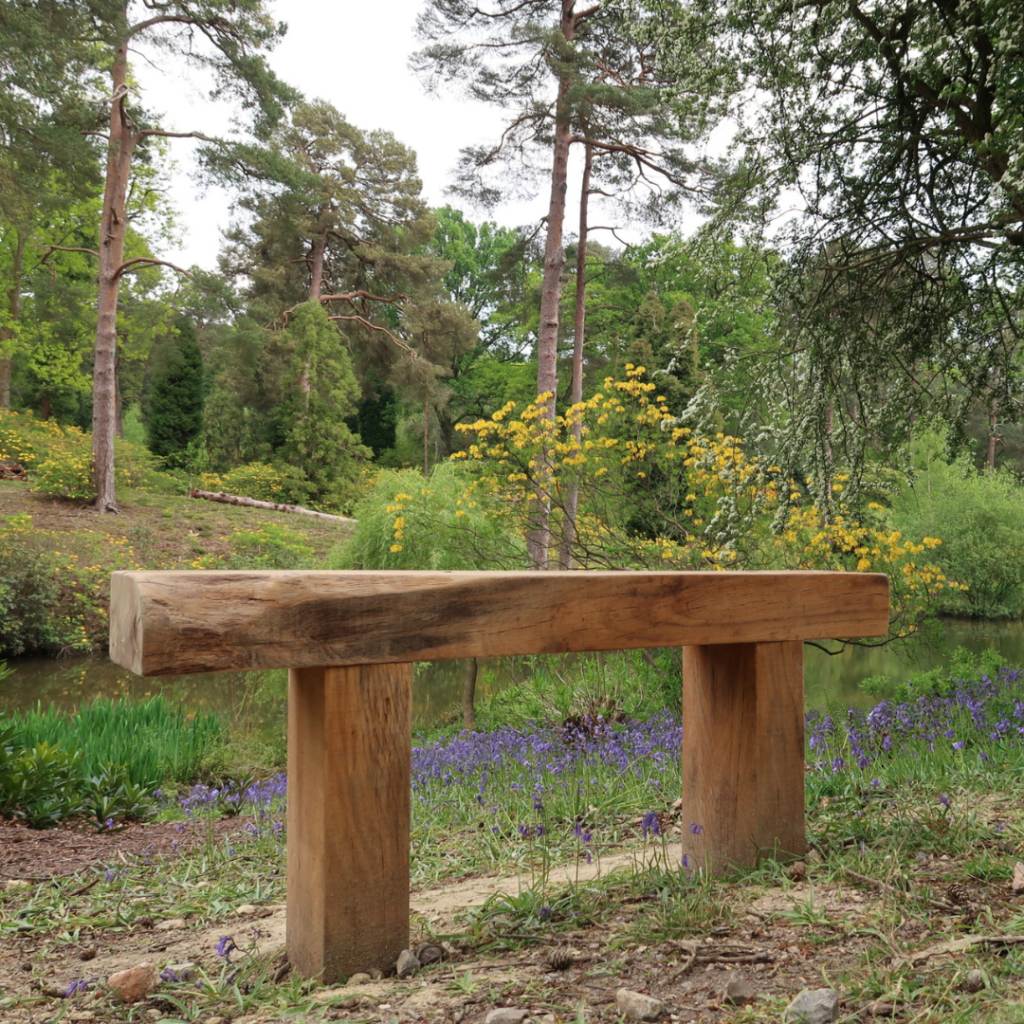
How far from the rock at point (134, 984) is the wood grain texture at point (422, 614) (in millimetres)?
706

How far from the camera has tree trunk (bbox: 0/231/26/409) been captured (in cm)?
2084

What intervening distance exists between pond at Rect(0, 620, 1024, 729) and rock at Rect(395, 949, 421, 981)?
5.20 m

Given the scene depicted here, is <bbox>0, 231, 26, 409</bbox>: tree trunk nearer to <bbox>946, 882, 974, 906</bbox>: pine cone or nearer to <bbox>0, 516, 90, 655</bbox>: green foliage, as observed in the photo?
<bbox>0, 516, 90, 655</bbox>: green foliage

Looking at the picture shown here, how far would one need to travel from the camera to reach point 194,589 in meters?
1.37

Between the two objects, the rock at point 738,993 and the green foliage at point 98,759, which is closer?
the rock at point 738,993

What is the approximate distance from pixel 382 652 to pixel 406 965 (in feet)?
2.13

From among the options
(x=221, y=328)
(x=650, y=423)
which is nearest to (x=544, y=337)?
(x=650, y=423)

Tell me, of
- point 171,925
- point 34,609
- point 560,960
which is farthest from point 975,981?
point 34,609

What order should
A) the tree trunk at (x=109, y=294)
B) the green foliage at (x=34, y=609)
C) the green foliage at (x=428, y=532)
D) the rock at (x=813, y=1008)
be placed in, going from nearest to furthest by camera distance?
1. the rock at (x=813, y=1008)
2. the green foliage at (x=428, y=532)
3. the green foliage at (x=34, y=609)
4. the tree trunk at (x=109, y=294)

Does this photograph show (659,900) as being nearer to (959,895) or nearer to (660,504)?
(959,895)

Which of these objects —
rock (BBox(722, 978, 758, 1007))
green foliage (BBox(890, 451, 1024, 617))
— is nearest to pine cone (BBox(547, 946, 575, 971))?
rock (BBox(722, 978, 758, 1007))

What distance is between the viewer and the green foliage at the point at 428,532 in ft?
24.3

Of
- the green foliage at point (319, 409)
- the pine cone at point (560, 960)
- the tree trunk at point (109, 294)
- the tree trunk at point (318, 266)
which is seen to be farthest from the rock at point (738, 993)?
the tree trunk at point (318, 266)

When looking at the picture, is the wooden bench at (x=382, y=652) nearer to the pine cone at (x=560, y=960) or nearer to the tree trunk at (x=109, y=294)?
the pine cone at (x=560, y=960)
